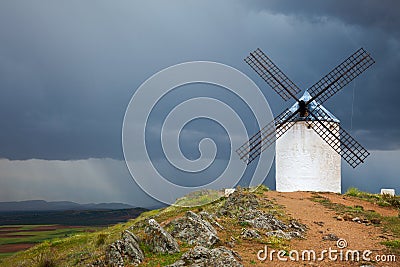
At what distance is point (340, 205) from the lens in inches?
1288

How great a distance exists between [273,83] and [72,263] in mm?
25399

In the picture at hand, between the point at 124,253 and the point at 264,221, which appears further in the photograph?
the point at 264,221

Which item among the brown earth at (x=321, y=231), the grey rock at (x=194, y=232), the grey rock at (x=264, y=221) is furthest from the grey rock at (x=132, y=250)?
the grey rock at (x=264, y=221)

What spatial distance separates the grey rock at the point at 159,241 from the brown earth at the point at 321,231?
2.95 meters

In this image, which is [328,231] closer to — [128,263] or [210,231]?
[210,231]

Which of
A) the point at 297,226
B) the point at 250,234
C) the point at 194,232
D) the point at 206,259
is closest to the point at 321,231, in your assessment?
the point at 297,226

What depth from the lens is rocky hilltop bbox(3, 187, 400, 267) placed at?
58.6 ft

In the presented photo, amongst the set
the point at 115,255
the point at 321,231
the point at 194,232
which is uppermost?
the point at 321,231

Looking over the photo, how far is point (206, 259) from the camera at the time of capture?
16.5 m

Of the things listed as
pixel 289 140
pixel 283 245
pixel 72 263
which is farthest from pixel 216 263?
pixel 289 140

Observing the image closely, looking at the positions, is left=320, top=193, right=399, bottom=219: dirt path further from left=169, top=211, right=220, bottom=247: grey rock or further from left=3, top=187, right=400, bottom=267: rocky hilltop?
left=169, top=211, right=220, bottom=247: grey rock

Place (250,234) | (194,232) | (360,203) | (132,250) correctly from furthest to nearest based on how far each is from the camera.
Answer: (360,203), (250,234), (194,232), (132,250)
